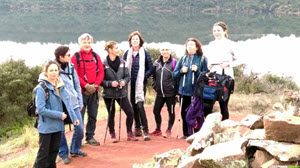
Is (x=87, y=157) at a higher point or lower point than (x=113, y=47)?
lower

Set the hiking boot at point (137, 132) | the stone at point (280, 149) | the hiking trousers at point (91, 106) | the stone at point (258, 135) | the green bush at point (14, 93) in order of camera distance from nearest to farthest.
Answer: the stone at point (280, 149)
the stone at point (258, 135)
the hiking trousers at point (91, 106)
the hiking boot at point (137, 132)
the green bush at point (14, 93)

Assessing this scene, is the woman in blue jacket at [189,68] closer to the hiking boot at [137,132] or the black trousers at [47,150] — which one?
the hiking boot at [137,132]

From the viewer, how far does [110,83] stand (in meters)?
5.86

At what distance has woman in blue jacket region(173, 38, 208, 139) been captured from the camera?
5.92m

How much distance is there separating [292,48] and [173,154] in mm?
23785

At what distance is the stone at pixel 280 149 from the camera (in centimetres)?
321

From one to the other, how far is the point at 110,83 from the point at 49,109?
166cm

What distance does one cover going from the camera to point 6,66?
41.5 feet

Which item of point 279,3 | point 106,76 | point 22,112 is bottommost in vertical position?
point 22,112

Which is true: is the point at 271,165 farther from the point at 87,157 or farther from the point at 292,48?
the point at 292,48

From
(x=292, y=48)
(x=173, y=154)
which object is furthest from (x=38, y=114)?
(x=292, y=48)

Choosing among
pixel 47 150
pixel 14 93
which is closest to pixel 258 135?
pixel 47 150

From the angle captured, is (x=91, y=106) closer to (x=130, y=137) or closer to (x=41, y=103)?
(x=130, y=137)

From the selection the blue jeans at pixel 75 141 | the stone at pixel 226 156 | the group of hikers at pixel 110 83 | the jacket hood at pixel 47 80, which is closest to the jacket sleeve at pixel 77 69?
the group of hikers at pixel 110 83
